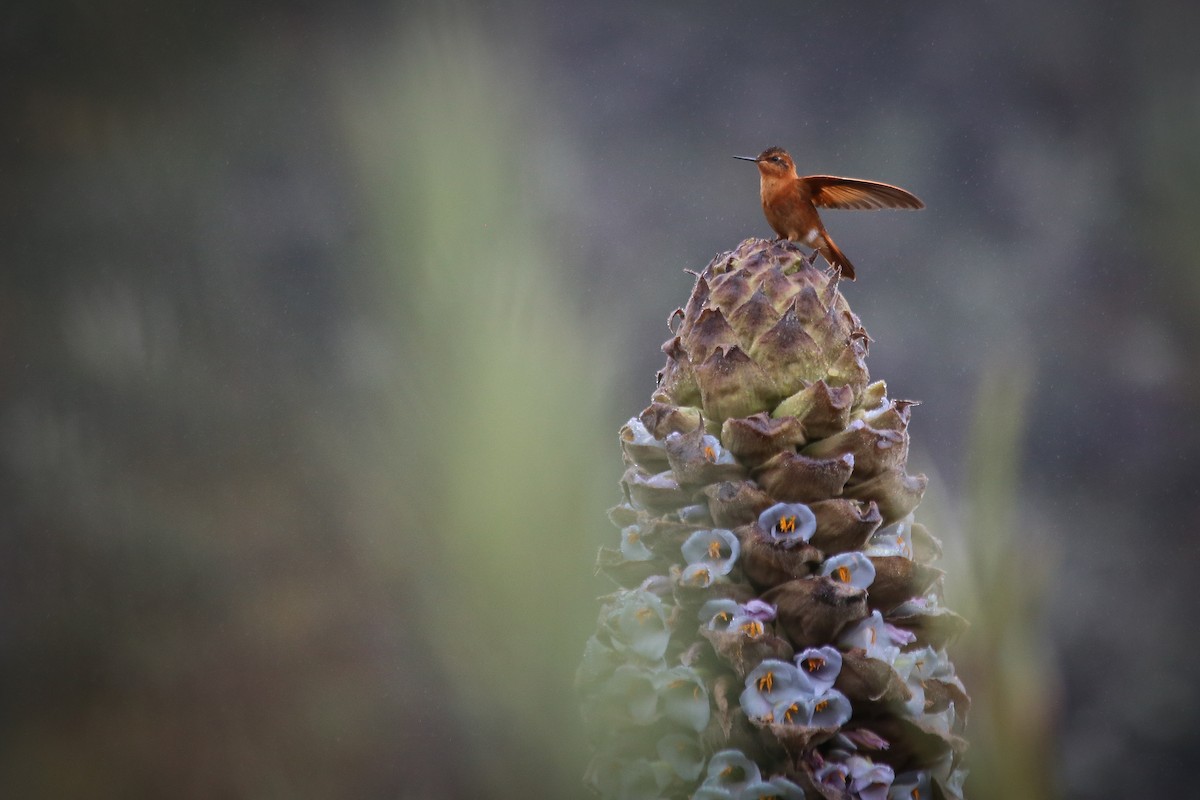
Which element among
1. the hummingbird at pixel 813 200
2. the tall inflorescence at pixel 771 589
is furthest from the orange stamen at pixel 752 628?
the hummingbird at pixel 813 200

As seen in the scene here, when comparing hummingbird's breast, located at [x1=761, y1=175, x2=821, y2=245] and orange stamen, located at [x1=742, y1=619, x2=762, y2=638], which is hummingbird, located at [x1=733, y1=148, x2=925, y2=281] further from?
orange stamen, located at [x1=742, y1=619, x2=762, y2=638]

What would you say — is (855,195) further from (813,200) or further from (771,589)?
(771,589)

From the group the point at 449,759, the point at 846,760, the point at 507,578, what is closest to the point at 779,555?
the point at 846,760

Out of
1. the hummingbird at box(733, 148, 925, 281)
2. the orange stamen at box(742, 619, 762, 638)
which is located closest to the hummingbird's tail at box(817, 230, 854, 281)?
the hummingbird at box(733, 148, 925, 281)

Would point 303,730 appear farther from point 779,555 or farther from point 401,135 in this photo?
point 779,555

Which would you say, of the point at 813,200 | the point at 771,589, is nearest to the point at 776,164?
the point at 813,200

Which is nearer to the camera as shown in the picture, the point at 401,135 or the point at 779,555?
the point at 779,555

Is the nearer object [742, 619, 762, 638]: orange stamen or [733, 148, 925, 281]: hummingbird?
[742, 619, 762, 638]: orange stamen
